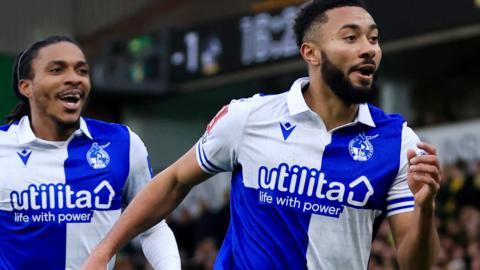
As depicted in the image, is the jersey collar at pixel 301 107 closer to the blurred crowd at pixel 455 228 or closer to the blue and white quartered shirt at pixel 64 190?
the blue and white quartered shirt at pixel 64 190

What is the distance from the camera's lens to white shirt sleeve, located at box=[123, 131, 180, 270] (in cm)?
618

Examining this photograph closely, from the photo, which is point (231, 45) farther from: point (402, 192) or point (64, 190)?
point (402, 192)

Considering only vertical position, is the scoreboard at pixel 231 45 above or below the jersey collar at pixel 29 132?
below

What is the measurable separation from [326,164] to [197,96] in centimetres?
1745

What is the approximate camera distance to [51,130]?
21.8ft

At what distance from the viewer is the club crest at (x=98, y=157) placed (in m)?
6.50

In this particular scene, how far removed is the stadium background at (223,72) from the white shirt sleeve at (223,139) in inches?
284

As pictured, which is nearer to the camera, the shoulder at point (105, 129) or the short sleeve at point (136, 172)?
the short sleeve at point (136, 172)

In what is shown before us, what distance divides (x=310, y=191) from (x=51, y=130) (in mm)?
1908

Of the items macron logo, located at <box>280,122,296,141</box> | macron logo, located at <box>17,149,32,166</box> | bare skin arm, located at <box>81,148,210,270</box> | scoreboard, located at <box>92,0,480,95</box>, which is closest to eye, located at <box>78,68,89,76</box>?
macron logo, located at <box>17,149,32,166</box>

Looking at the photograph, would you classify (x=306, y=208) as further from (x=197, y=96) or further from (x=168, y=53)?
(x=197, y=96)

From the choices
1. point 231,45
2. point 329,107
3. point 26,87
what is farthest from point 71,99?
point 231,45

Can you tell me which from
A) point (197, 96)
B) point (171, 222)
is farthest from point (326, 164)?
point (197, 96)

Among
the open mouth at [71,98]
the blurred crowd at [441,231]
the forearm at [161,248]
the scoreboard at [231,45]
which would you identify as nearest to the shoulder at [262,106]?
the forearm at [161,248]
